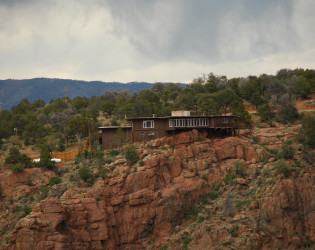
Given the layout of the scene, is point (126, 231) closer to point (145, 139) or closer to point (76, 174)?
point (76, 174)

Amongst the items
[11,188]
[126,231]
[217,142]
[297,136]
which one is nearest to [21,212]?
[11,188]

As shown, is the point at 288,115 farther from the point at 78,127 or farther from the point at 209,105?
the point at 78,127

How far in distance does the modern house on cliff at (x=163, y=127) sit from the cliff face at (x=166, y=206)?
77.8 inches

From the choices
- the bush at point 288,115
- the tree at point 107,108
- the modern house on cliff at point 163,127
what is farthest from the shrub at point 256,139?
the tree at point 107,108

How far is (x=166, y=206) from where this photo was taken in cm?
4416

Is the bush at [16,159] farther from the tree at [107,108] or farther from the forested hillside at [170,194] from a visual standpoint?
the tree at [107,108]

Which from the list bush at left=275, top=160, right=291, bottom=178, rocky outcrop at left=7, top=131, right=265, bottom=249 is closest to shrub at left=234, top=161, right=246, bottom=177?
rocky outcrop at left=7, top=131, right=265, bottom=249

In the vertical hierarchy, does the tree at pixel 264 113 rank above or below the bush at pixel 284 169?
above

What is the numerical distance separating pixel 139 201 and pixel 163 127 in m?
11.3

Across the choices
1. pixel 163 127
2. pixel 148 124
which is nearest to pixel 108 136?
pixel 148 124

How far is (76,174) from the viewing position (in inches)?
1861

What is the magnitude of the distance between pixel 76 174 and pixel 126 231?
8.88 m

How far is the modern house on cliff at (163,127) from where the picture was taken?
51719 mm

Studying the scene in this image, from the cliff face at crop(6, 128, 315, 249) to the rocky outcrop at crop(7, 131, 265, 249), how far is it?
3.5 inches
